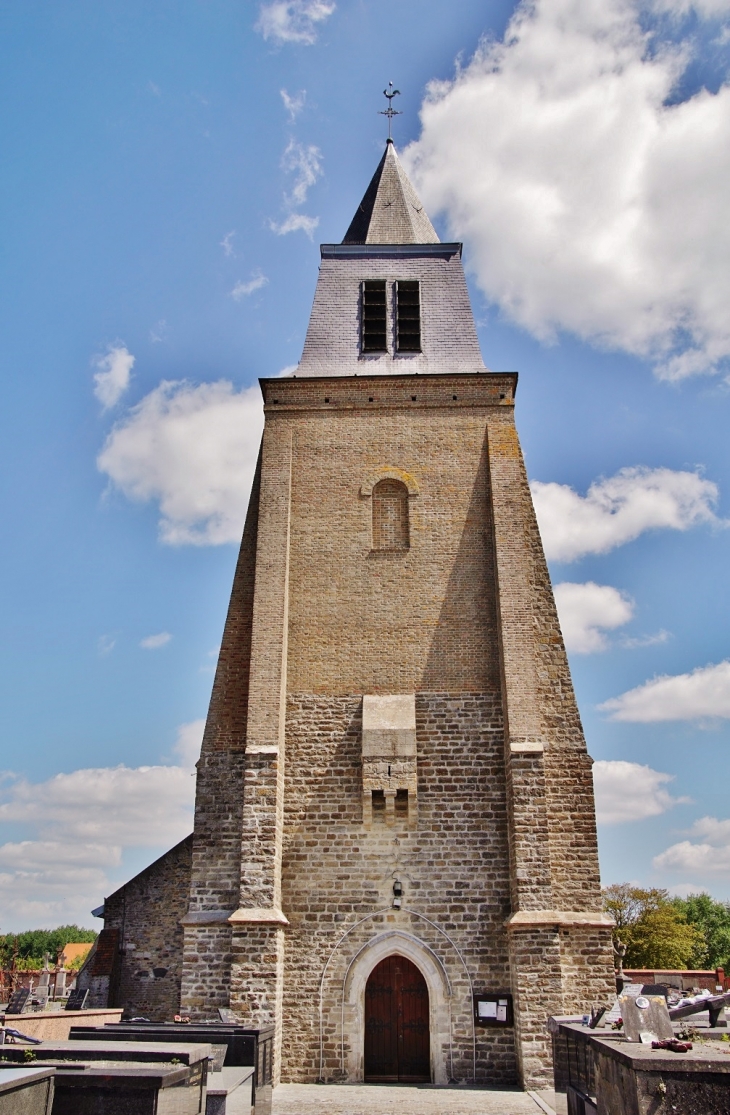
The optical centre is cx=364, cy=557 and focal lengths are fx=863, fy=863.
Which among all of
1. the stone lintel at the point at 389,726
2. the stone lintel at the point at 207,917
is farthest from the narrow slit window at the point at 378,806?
the stone lintel at the point at 207,917

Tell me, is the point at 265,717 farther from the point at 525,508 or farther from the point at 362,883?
the point at 525,508

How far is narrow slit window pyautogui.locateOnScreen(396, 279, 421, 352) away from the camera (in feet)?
65.1

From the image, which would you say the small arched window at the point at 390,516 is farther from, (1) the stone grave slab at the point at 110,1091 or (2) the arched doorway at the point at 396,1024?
(1) the stone grave slab at the point at 110,1091

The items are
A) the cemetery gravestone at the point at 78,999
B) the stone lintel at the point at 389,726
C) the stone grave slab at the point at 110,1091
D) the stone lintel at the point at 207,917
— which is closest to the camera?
the stone grave slab at the point at 110,1091

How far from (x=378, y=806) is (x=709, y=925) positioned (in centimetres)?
4632

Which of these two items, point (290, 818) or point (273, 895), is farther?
point (290, 818)

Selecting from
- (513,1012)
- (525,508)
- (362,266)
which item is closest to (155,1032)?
(513,1012)

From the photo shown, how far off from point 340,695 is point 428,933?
437 cm

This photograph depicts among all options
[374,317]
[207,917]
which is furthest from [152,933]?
[374,317]

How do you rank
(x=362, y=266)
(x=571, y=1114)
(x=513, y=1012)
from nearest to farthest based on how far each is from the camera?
(x=571, y=1114)
(x=513, y=1012)
(x=362, y=266)

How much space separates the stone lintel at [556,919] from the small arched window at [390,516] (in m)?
7.08

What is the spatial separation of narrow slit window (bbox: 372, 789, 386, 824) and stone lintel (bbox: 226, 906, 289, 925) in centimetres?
231

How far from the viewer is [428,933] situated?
14531mm

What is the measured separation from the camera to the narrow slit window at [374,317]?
19.9 metres
